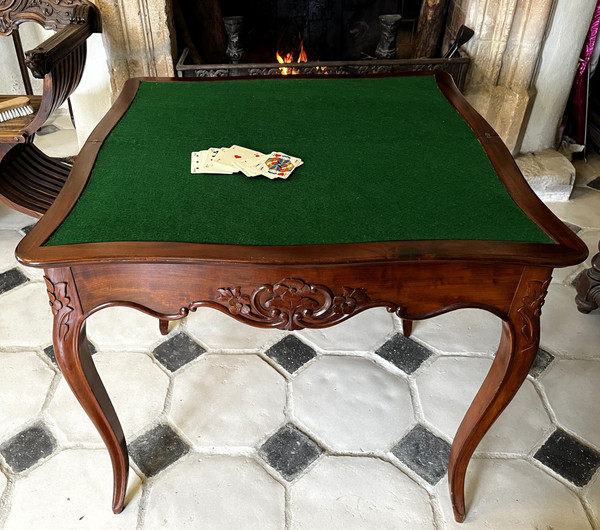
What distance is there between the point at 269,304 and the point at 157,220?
272mm

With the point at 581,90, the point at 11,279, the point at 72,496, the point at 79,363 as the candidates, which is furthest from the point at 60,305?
the point at 581,90

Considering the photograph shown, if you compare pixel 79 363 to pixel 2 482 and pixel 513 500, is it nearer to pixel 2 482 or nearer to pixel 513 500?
pixel 2 482

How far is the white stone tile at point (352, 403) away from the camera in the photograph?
1.60m

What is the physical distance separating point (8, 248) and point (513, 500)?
7.01 ft

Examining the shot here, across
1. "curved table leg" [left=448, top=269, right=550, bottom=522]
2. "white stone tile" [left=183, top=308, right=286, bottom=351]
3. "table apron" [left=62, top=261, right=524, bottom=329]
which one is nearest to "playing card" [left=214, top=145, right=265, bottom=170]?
"table apron" [left=62, top=261, right=524, bottom=329]

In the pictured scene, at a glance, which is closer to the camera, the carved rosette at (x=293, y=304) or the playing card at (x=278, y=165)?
the carved rosette at (x=293, y=304)

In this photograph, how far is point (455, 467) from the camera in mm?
1357

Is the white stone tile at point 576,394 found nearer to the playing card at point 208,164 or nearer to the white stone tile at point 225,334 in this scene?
the white stone tile at point 225,334

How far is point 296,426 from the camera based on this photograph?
1.63m

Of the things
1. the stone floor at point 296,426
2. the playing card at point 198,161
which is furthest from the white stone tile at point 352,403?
the playing card at point 198,161

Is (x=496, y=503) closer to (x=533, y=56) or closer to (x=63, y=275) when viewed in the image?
(x=63, y=275)

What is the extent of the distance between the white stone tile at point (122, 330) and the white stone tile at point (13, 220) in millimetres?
791

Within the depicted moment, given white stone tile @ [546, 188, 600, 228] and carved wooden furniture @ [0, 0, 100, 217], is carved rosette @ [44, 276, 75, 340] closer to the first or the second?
carved wooden furniture @ [0, 0, 100, 217]

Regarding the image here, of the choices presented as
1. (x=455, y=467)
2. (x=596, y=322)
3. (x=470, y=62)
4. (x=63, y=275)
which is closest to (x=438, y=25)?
(x=470, y=62)
